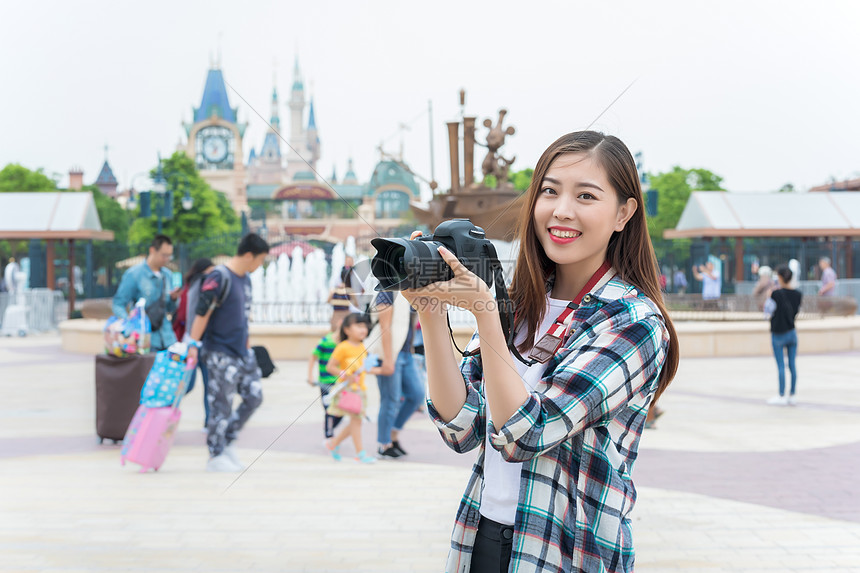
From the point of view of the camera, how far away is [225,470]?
573 cm

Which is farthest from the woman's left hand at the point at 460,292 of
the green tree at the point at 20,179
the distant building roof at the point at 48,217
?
the green tree at the point at 20,179

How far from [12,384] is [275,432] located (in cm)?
506

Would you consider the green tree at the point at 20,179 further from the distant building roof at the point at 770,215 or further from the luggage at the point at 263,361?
the luggage at the point at 263,361

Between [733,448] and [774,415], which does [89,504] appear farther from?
[774,415]

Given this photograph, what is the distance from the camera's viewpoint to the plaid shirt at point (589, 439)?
4.60ft

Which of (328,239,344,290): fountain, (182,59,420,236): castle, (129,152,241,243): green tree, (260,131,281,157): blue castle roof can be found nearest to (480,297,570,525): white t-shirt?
(328,239,344,290): fountain

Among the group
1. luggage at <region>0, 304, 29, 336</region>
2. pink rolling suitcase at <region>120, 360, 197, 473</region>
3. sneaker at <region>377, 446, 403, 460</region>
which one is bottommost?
sneaker at <region>377, 446, 403, 460</region>

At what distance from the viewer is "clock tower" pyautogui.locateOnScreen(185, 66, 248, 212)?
376 ft

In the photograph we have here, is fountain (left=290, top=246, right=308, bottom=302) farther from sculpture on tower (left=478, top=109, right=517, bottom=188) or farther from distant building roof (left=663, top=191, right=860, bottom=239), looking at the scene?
distant building roof (left=663, top=191, right=860, bottom=239)

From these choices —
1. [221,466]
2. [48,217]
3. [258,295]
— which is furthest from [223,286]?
[48,217]

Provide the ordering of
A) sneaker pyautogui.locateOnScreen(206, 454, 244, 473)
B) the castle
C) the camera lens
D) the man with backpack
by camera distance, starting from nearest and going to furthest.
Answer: the camera lens, the man with backpack, sneaker pyautogui.locateOnScreen(206, 454, 244, 473), the castle

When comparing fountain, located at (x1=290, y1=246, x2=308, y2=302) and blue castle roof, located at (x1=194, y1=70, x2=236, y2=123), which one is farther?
blue castle roof, located at (x1=194, y1=70, x2=236, y2=123)

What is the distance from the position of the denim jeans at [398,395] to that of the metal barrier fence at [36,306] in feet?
49.2

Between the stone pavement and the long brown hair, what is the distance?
1.31 meters
